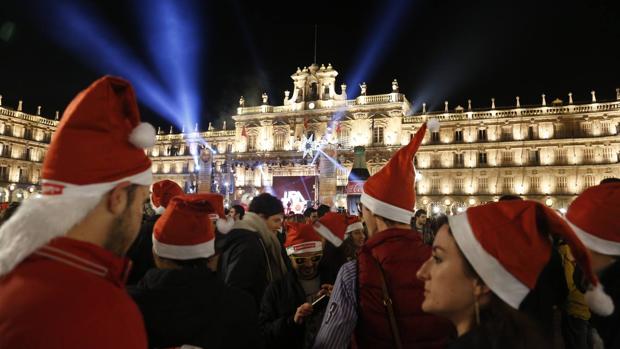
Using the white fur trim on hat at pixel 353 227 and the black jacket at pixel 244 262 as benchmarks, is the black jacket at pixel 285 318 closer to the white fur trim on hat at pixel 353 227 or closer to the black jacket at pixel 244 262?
the black jacket at pixel 244 262

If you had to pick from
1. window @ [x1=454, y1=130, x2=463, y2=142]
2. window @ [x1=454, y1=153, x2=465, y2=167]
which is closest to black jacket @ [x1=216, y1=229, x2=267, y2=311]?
window @ [x1=454, y1=153, x2=465, y2=167]

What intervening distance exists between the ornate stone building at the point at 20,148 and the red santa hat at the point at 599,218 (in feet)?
166

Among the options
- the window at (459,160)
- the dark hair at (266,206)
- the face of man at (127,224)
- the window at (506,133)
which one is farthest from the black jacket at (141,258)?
the window at (506,133)

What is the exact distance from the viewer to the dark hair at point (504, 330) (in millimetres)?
1597

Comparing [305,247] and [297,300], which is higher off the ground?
[305,247]

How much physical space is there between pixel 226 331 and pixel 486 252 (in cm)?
147

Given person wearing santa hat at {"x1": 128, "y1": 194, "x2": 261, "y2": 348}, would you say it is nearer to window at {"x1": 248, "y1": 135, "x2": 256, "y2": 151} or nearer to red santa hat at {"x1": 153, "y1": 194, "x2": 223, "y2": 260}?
red santa hat at {"x1": 153, "y1": 194, "x2": 223, "y2": 260}

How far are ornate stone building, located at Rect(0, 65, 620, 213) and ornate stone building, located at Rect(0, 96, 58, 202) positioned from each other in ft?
0.37

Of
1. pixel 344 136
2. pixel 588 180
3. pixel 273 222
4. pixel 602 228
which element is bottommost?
pixel 273 222

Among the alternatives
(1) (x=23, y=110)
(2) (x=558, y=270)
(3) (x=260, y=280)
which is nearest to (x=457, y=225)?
(2) (x=558, y=270)

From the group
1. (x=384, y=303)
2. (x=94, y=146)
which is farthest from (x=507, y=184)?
(x=94, y=146)

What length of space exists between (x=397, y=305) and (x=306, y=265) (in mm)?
1691

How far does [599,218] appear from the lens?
2865mm

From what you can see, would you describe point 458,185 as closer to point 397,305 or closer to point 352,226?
Result: point 352,226
